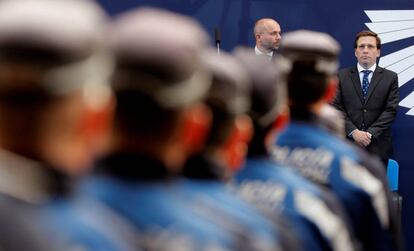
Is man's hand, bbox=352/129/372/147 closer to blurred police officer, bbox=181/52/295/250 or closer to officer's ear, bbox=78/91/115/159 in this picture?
blurred police officer, bbox=181/52/295/250

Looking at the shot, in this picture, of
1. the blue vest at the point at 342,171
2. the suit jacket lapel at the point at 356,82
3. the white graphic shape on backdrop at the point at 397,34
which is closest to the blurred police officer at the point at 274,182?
the blue vest at the point at 342,171

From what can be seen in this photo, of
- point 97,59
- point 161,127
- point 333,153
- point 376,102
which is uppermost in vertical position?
point 97,59

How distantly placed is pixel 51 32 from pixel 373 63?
6.84m

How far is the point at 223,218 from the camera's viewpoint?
191 cm

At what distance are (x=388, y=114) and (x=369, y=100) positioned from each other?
198mm

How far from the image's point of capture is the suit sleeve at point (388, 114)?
796 centimetres

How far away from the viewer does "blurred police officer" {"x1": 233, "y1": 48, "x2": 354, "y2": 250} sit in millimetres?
2605

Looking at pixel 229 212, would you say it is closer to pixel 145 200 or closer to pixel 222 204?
pixel 222 204

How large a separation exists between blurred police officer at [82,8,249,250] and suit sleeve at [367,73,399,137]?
634 cm

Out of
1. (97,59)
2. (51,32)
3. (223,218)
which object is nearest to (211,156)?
(223,218)

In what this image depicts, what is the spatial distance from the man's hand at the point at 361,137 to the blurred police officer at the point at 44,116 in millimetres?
6577

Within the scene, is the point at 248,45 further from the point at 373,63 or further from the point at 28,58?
the point at 28,58

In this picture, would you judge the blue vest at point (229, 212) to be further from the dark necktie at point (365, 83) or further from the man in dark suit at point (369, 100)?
the dark necktie at point (365, 83)

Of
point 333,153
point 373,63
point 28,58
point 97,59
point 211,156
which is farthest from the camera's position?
point 373,63
